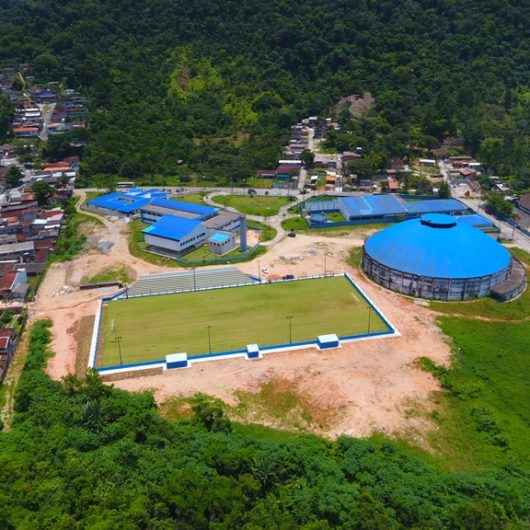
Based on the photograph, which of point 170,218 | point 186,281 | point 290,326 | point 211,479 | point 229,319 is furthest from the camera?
point 170,218

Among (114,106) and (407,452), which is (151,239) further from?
(114,106)

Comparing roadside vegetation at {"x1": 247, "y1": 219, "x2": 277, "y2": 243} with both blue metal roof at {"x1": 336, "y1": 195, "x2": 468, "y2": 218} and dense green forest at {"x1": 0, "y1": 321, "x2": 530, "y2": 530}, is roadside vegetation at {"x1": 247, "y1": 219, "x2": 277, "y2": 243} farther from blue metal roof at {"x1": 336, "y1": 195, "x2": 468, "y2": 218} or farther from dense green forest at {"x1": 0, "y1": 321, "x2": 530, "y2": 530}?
dense green forest at {"x1": 0, "y1": 321, "x2": 530, "y2": 530}

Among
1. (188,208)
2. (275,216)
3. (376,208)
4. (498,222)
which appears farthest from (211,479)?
(498,222)

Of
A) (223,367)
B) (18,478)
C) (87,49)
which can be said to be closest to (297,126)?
(87,49)

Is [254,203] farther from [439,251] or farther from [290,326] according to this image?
[290,326]

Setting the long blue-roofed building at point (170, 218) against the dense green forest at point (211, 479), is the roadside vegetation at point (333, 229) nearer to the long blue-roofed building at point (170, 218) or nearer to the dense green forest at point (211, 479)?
the long blue-roofed building at point (170, 218)

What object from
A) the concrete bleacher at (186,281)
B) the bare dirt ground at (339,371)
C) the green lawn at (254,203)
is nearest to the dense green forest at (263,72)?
the green lawn at (254,203)

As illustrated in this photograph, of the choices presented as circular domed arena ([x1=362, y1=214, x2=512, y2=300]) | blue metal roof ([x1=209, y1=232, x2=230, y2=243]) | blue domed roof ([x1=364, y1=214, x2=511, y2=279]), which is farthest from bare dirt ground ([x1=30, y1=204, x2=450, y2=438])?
blue metal roof ([x1=209, y1=232, x2=230, y2=243])
